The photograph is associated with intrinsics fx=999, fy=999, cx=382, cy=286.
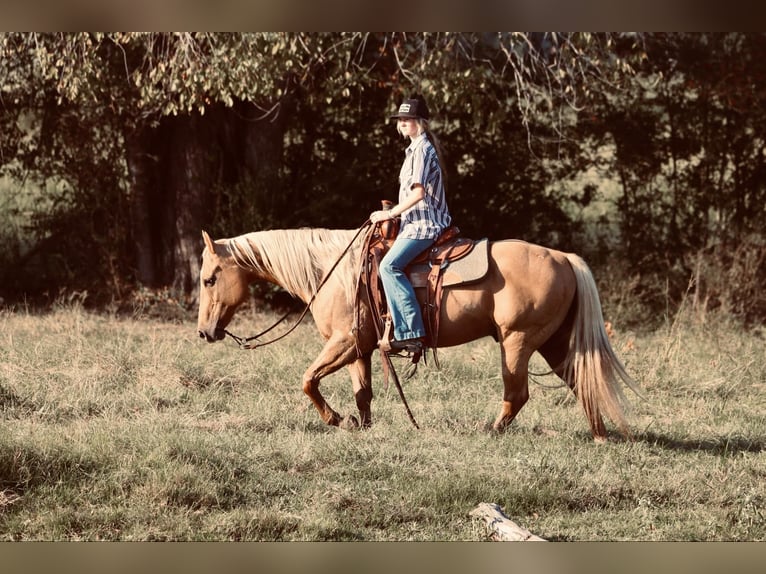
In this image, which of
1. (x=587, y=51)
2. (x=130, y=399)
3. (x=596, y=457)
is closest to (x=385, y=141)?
(x=587, y=51)

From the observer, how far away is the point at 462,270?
23.2ft

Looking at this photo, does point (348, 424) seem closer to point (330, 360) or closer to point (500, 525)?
point (330, 360)

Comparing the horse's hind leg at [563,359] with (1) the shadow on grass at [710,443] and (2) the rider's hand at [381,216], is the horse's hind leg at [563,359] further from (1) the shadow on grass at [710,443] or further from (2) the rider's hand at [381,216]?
(2) the rider's hand at [381,216]

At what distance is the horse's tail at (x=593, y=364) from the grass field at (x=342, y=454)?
0.27 metres

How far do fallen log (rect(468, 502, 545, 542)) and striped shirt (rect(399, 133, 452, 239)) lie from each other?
2.12 m

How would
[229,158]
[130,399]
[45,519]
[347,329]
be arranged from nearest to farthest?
[45,519]
[347,329]
[130,399]
[229,158]

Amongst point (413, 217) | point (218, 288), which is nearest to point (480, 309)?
point (413, 217)

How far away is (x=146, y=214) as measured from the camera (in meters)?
13.8

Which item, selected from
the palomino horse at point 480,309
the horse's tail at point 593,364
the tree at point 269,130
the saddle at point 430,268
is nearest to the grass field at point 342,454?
the horse's tail at point 593,364

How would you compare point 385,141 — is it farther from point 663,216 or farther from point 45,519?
point 45,519

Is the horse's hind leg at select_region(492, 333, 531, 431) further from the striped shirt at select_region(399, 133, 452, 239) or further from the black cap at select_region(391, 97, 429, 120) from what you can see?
the black cap at select_region(391, 97, 429, 120)

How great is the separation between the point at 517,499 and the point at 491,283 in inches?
67.8

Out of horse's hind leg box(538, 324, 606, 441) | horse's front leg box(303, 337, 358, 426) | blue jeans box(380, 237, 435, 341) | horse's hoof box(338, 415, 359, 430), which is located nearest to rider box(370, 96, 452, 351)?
blue jeans box(380, 237, 435, 341)

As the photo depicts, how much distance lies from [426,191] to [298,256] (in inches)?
44.8
